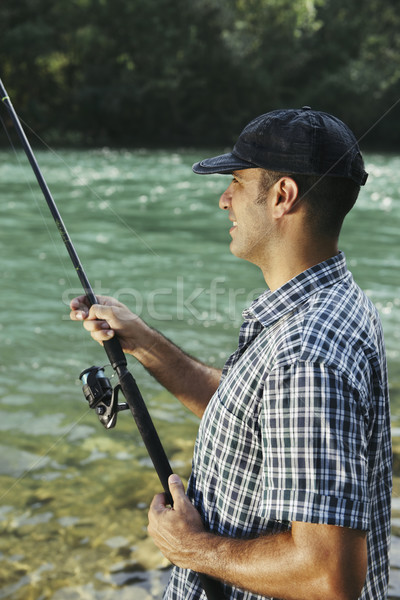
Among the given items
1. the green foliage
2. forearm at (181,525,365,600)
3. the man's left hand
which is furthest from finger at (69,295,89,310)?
the green foliage

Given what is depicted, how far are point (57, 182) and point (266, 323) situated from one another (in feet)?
52.8

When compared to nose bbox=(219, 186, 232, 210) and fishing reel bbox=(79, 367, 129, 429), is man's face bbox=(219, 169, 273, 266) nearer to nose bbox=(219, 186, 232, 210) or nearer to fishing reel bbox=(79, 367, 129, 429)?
nose bbox=(219, 186, 232, 210)

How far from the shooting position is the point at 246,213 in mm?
1622

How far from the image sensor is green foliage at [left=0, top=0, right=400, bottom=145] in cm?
3309

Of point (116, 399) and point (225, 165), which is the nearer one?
point (225, 165)

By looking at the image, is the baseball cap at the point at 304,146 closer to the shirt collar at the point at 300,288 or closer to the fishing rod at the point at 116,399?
the shirt collar at the point at 300,288

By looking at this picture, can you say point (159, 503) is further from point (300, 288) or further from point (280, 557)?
point (300, 288)

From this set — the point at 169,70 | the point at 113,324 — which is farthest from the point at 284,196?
→ the point at 169,70

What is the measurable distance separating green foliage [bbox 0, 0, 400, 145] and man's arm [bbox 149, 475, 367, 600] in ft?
101

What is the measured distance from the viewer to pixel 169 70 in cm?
3441

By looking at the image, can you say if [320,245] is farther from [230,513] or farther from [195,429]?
[195,429]

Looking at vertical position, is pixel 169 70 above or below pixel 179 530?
above

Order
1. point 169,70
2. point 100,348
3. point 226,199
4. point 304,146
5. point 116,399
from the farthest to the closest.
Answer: point 169,70 < point 100,348 < point 116,399 < point 226,199 < point 304,146

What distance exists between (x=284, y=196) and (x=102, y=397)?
2.81 ft
